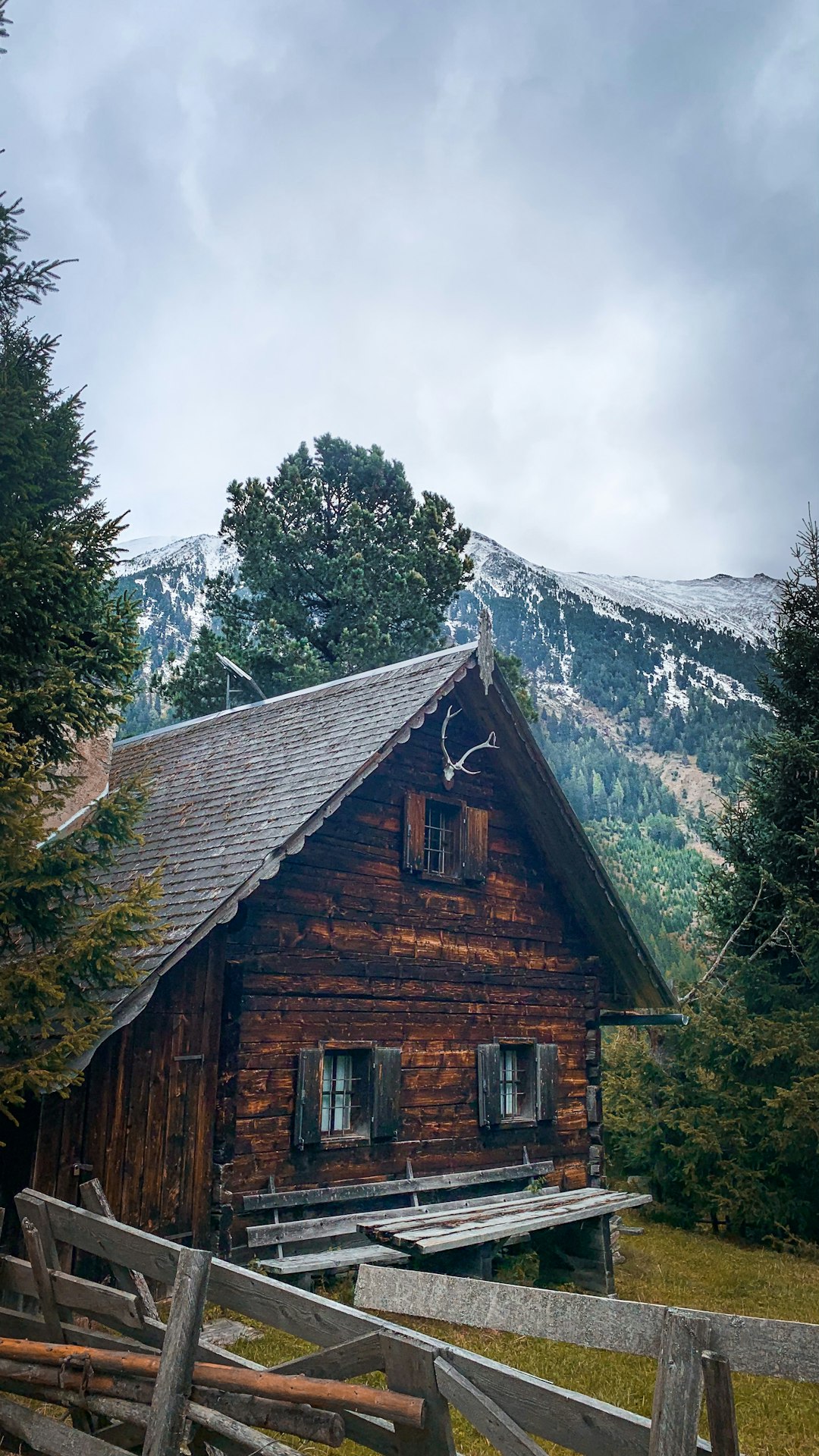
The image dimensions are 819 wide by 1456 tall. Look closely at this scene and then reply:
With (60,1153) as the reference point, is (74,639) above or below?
above

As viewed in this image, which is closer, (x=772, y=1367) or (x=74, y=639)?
(x=772, y=1367)

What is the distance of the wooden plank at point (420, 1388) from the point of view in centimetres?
381

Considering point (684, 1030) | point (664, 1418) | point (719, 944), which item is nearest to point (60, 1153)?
point (664, 1418)

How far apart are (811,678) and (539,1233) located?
394 inches

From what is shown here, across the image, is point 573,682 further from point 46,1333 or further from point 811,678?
point 46,1333

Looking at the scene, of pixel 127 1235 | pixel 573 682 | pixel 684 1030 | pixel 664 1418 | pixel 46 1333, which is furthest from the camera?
pixel 573 682

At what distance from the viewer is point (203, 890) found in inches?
398

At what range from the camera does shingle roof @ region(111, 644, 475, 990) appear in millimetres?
10102

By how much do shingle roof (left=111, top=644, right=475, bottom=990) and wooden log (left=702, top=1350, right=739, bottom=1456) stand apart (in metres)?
6.01

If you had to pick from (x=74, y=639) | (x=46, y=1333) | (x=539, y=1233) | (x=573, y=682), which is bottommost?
(x=539, y=1233)

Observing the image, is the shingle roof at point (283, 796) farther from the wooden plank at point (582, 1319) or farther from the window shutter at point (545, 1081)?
the wooden plank at point (582, 1319)

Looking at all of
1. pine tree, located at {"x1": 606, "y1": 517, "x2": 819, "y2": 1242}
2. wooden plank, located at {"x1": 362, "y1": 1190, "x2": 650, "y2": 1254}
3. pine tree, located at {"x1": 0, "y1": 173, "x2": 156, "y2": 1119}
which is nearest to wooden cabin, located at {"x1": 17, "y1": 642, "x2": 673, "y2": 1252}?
pine tree, located at {"x1": 0, "y1": 173, "x2": 156, "y2": 1119}

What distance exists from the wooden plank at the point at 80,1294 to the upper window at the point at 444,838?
8.13 meters

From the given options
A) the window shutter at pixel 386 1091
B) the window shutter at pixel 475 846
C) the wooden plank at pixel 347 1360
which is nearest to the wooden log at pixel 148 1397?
the wooden plank at pixel 347 1360
